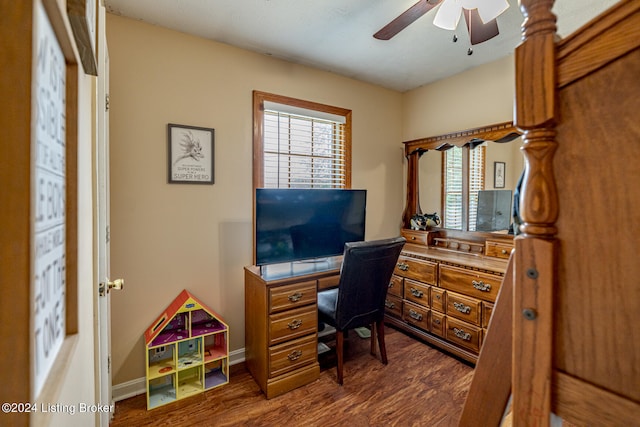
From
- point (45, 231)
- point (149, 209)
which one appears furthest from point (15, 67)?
point (149, 209)

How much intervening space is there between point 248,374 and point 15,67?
2.46 metres

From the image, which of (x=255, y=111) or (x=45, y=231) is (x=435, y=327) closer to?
(x=255, y=111)

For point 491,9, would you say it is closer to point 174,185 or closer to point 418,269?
point 418,269

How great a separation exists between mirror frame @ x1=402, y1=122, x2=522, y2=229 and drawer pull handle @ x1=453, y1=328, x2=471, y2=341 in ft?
4.12

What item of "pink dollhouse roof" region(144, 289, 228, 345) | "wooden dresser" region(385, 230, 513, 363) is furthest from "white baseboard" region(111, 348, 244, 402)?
"wooden dresser" region(385, 230, 513, 363)

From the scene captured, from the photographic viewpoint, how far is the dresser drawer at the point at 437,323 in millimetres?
2539

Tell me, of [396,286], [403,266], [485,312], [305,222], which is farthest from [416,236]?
[305,222]

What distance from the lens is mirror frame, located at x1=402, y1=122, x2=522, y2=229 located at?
251 cm

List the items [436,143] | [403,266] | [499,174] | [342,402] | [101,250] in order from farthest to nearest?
[436,143]
[403,266]
[499,174]
[342,402]
[101,250]

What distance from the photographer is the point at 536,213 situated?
0.50 meters

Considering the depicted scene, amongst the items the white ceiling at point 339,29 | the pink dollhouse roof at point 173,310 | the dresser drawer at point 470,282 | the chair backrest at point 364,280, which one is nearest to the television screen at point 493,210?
the dresser drawer at point 470,282

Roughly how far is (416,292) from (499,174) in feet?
4.39

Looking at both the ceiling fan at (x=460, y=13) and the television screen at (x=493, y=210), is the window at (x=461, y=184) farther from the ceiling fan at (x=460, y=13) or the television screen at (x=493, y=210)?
the ceiling fan at (x=460, y=13)

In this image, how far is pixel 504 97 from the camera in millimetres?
2566
